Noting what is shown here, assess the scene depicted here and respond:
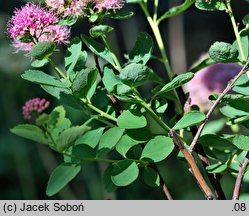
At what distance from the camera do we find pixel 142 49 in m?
0.83

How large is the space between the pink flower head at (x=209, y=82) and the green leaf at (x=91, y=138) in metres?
0.38

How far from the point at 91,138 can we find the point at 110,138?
4 cm

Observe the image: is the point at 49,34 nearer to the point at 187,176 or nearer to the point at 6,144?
the point at 187,176

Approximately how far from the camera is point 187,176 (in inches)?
71.9

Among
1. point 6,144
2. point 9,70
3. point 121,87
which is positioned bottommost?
point 6,144

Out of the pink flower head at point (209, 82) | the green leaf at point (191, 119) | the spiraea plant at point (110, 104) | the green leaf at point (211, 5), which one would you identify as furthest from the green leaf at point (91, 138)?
the pink flower head at point (209, 82)

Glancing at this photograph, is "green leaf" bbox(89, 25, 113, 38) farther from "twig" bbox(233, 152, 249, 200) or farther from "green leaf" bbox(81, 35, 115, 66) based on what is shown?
"twig" bbox(233, 152, 249, 200)

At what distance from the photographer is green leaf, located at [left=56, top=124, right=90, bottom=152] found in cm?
69

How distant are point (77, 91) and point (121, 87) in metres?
0.06

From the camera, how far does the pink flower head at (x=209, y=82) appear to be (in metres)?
1.14

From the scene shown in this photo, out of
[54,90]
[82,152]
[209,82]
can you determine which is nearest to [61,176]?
[82,152]

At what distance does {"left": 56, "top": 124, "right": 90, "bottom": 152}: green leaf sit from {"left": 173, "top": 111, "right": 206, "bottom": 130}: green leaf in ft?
0.45
